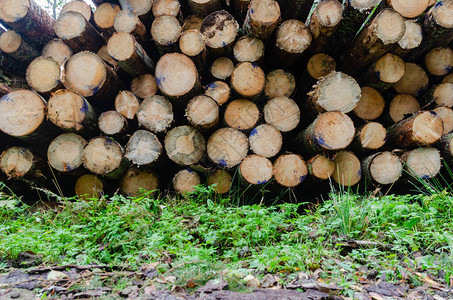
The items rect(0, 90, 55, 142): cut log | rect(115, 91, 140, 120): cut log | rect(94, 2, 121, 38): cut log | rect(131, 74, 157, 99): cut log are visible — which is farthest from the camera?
rect(94, 2, 121, 38): cut log

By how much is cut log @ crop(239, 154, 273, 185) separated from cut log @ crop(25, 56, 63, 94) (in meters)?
2.18

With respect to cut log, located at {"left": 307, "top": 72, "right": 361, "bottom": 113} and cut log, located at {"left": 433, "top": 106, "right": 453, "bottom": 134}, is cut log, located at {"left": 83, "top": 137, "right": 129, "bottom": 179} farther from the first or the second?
cut log, located at {"left": 433, "top": 106, "right": 453, "bottom": 134}

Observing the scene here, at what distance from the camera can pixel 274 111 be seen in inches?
133

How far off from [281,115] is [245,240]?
60.6 inches

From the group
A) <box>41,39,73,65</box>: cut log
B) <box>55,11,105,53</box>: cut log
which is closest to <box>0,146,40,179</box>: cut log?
<box>41,39,73,65</box>: cut log

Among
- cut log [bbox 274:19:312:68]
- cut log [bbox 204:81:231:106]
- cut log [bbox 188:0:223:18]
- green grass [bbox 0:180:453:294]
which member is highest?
cut log [bbox 188:0:223:18]

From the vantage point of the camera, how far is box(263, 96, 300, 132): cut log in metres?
3.37

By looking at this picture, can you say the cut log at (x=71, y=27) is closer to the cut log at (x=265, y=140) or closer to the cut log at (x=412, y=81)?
the cut log at (x=265, y=140)

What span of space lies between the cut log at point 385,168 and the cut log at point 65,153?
3025mm

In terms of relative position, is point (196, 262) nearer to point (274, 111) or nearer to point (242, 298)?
point (242, 298)

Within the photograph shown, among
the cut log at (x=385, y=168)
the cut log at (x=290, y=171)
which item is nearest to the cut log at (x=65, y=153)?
the cut log at (x=290, y=171)

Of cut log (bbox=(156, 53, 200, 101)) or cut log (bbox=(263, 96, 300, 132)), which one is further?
cut log (bbox=(263, 96, 300, 132))

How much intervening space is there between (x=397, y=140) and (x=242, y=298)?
267 cm

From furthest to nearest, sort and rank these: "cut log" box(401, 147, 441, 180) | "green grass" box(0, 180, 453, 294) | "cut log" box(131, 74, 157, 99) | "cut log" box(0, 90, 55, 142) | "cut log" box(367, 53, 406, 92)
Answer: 1. "cut log" box(131, 74, 157, 99)
2. "cut log" box(367, 53, 406, 92)
3. "cut log" box(401, 147, 441, 180)
4. "cut log" box(0, 90, 55, 142)
5. "green grass" box(0, 180, 453, 294)
